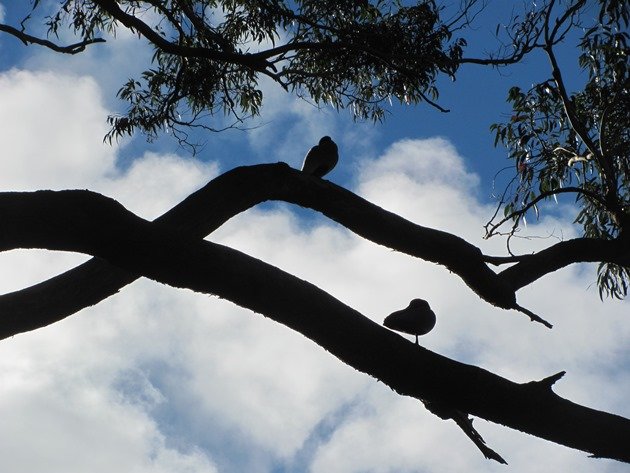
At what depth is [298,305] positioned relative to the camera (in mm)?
2295

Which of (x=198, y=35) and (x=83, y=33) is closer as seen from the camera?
(x=198, y=35)

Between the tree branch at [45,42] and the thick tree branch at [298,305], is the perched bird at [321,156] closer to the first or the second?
the tree branch at [45,42]

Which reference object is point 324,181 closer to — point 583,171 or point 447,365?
point 447,365

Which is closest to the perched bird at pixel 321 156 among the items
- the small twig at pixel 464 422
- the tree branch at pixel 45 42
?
the tree branch at pixel 45 42

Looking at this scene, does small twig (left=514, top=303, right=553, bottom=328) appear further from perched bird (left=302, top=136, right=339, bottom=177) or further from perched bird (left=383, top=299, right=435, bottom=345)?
perched bird (left=302, top=136, right=339, bottom=177)

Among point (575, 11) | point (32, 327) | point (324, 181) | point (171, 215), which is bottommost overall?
point (32, 327)

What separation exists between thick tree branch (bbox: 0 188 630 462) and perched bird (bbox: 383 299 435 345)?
971 mm

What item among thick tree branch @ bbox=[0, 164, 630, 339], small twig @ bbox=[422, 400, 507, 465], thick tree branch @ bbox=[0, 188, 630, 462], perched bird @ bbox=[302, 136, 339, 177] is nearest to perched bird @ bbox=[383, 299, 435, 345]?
thick tree branch @ bbox=[0, 164, 630, 339]

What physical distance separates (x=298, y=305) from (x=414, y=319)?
125 cm

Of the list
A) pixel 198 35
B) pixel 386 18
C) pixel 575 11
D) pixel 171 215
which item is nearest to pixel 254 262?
pixel 171 215

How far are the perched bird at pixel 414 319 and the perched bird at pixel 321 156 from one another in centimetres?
186

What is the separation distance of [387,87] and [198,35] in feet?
5.49

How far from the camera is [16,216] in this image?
6.60 ft

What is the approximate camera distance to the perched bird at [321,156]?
528 cm
